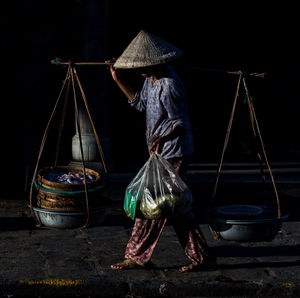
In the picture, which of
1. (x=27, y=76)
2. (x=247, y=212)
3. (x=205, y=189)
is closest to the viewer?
(x=247, y=212)

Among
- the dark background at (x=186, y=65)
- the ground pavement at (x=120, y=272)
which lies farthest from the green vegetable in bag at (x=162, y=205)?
the dark background at (x=186, y=65)

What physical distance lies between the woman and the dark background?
3337mm

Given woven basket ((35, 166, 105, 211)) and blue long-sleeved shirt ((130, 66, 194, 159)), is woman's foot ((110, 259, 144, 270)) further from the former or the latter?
blue long-sleeved shirt ((130, 66, 194, 159))

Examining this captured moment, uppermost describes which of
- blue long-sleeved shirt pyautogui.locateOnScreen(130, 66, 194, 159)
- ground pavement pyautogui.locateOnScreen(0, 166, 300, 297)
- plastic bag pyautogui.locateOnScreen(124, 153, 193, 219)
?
blue long-sleeved shirt pyautogui.locateOnScreen(130, 66, 194, 159)

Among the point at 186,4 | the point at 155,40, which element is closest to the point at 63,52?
the point at 186,4

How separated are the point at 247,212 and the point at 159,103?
4.14ft

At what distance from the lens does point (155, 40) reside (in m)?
5.82

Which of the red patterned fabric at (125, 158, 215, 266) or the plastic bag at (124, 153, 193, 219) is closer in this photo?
the plastic bag at (124, 153, 193, 219)

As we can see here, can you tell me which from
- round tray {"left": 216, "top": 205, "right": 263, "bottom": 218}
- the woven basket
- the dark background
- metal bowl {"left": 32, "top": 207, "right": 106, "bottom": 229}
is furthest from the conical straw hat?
the dark background

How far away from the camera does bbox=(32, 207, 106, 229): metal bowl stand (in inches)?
225

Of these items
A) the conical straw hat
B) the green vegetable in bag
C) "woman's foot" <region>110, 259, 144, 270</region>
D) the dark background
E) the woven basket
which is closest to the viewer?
the green vegetable in bag

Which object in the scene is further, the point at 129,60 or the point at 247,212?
the point at 247,212

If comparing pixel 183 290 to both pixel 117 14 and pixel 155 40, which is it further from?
pixel 117 14

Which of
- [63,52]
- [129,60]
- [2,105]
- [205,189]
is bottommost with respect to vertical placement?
[205,189]
